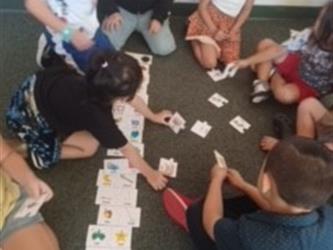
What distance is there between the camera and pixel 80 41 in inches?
88.7

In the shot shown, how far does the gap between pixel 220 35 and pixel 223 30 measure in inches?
1.7

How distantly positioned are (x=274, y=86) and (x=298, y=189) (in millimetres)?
1266

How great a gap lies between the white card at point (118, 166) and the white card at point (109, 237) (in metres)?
0.28

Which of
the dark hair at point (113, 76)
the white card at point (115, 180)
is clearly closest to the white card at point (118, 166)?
the white card at point (115, 180)

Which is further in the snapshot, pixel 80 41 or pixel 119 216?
pixel 80 41

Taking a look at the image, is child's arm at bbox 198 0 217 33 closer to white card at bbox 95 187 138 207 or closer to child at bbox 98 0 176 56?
child at bbox 98 0 176 56

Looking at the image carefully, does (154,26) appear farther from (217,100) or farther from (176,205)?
(176,205)

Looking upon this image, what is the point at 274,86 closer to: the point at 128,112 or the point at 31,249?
the point at 128,112

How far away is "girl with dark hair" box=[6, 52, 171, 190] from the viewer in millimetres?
1786

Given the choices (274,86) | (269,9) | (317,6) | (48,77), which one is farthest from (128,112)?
(317,6)

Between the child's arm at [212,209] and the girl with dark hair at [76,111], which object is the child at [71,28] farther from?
the child's arm at [212,209]

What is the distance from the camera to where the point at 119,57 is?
1796 mm

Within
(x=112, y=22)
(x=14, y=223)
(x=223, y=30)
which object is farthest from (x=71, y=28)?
(x=14, y=223)

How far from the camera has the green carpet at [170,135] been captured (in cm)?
206
